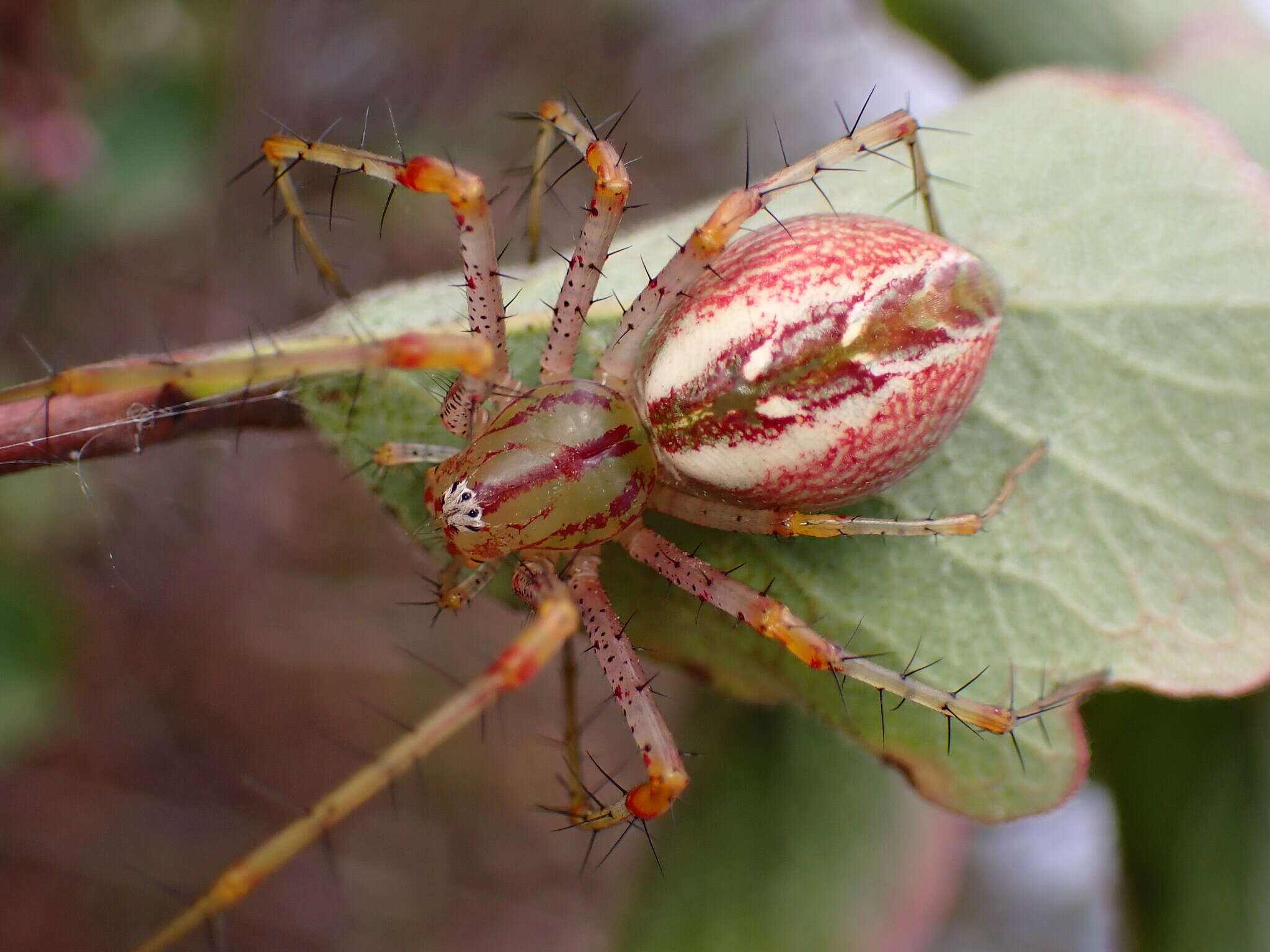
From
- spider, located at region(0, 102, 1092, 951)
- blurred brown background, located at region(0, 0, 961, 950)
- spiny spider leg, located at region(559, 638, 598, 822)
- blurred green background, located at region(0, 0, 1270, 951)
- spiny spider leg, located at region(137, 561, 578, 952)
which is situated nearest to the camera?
spiny spider leg, located at region(137, 561, 578, 952)

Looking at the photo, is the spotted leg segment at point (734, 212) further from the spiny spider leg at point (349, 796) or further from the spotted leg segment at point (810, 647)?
the spiny spider leg at point (349, 796)

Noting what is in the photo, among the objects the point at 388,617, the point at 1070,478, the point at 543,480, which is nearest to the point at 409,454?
the point at 543,480

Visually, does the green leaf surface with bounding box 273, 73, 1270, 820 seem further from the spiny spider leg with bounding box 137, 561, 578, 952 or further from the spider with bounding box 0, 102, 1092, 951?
the spiny spider leg with bounding box 137, 561, 578, 952

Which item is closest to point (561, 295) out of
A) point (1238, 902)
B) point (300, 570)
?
point (1238, 902)

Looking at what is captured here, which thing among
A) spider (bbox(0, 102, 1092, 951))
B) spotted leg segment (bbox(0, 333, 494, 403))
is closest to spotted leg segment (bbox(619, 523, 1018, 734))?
spider (bbox(0, 102, 1092, 951))

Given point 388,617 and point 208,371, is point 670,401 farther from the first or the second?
point 388,617

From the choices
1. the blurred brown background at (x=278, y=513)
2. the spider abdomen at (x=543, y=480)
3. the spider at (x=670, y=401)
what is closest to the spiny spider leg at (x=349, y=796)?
the spider at (x=670, y=401)
